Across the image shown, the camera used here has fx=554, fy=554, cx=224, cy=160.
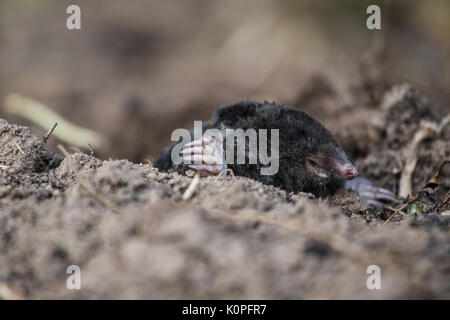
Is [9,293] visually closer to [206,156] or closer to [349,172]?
[206,156]

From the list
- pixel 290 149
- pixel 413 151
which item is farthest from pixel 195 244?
pixel 413 151

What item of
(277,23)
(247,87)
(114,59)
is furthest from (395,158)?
(114,59)

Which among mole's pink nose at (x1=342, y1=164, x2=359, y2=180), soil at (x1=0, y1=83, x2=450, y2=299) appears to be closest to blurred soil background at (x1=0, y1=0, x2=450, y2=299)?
soil at (x1=0, y1=83, x2=450, y2=299)

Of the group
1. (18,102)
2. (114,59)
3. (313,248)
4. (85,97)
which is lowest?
(313,248)

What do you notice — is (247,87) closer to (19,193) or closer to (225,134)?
(225,134)

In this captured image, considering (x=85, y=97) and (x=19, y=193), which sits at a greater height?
(x=85, y=97)

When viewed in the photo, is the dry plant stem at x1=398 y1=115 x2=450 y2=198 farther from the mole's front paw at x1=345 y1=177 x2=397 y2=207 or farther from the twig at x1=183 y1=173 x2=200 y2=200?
the twig at x1=183 y1=173 x2=200 y2=200

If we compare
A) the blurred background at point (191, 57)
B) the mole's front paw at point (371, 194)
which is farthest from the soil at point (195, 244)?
the blurred background at point (191, 57)
